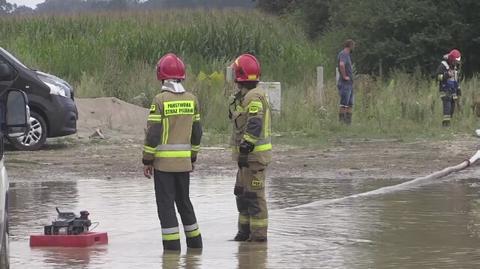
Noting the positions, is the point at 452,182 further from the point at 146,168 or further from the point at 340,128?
the point at 340,128

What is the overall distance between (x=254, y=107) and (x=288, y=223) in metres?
1.90

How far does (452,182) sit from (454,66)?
10396mm

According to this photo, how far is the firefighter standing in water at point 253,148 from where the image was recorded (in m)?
10.6

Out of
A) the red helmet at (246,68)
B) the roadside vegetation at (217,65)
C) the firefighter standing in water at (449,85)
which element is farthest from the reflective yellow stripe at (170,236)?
the firefighter standing in water at (449,85)

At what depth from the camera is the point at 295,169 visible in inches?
704

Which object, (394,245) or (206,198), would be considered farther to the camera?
(206,198)

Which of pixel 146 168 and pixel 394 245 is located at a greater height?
pixel 146 168

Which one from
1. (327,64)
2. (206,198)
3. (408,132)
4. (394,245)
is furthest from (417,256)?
(327,64)

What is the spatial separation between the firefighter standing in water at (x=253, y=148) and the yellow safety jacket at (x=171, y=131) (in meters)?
0.62

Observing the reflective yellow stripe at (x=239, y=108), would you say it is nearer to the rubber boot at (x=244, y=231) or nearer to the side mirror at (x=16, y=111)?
the rubber boot at (x=244, y=231)

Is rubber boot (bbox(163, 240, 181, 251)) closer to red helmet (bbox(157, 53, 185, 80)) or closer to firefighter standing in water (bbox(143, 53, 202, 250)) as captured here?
firefighter standing in water (bbox(143, 53, 202, 250))

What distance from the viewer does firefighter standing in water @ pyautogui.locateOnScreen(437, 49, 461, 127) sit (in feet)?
82.1

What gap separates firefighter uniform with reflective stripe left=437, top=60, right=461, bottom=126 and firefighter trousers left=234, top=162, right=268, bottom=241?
14776 mm

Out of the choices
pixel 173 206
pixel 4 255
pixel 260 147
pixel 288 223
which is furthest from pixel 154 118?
pixel 288 223
